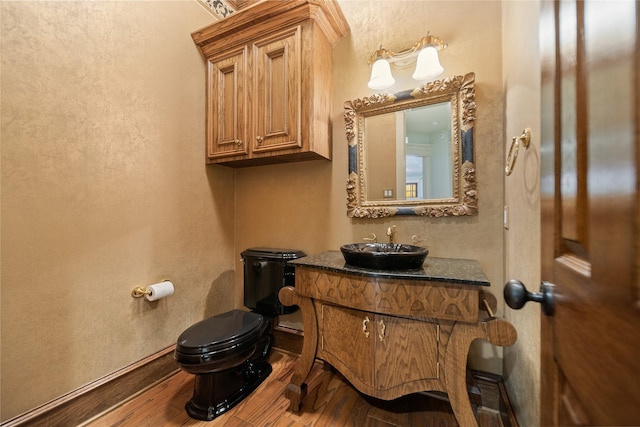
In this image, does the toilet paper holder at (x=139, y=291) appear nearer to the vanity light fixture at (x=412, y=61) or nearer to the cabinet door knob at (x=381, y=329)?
the cabinet door knob at (x=381, y=329)

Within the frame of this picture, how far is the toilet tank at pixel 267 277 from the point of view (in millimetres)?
1729

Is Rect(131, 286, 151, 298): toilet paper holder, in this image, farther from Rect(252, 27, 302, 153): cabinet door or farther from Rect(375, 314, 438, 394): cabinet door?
Rect(375, 314, 438, 394): cabinet door

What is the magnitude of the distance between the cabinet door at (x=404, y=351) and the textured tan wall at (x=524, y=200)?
13.2 inches

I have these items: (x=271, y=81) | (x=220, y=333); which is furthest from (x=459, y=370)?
(x=271, y=81)

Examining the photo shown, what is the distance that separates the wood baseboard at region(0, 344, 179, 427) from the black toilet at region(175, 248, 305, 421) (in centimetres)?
37

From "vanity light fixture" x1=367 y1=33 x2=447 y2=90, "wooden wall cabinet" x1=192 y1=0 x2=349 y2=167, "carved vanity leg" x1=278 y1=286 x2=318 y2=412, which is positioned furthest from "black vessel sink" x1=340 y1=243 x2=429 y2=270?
"vanity light fixture" x1=367 y1=33 x2=447 y2=90

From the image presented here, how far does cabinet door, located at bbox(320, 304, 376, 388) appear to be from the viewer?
1.13m

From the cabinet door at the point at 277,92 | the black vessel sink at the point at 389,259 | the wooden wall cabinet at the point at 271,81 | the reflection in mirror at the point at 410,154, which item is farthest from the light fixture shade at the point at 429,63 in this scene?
the black vessel sink at the point at 389,259

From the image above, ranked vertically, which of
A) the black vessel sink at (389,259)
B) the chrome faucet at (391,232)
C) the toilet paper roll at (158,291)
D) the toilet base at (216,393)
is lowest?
the toilet base at (216,393)

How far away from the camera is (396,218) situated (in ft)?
5.27

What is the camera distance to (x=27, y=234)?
1079mm

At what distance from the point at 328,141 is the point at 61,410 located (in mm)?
2060

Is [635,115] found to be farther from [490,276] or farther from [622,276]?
[490,276]

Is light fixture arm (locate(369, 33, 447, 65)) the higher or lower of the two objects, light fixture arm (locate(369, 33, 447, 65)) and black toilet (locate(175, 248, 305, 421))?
the higher
